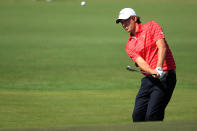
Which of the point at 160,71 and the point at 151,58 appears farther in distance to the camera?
the point at 151,58

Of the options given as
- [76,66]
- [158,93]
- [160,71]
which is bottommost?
[76,66]

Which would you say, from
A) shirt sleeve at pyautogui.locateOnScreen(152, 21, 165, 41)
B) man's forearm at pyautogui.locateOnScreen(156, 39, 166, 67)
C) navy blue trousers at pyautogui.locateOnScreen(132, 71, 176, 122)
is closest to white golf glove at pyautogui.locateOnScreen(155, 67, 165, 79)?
man's forearm at pyautogui.locateOnScreen(156, 39, 166, 67)

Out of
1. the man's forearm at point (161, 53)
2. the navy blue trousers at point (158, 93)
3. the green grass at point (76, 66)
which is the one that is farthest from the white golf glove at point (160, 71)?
the green grass at point (76, 66)

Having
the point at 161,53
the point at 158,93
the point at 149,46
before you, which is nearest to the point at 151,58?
the point at 149,46

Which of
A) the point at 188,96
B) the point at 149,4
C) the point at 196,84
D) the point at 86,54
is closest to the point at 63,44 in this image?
the point at 86,54

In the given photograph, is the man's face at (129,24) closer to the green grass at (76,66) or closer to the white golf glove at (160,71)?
the white golf glove at (160,71)

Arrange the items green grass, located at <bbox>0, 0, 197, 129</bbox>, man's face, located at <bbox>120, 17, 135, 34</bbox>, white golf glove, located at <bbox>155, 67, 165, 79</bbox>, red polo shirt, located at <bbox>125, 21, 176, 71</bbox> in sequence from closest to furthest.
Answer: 1. white golf glove, located at <bbox>155, 67, 165, 79</bbox>
2. red polo shirt, located at <bbox>125, 21, 176, 71</bbox>
3. man's face, located at <bbox>120, 17, 135, 34</bbox>
4. green grass, located at <bbox>0, 0, 197, 129</bbox>

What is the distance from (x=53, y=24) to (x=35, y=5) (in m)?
8.87

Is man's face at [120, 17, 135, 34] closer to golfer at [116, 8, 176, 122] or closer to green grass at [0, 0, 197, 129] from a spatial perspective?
golfer at [116, 8, 176, 122]

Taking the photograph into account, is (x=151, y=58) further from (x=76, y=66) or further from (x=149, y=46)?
(x=76, y=66)

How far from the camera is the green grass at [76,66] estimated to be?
9.35m

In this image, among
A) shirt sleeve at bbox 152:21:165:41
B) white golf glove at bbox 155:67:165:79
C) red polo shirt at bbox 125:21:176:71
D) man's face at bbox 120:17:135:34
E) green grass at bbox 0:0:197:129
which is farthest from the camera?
green grass at bbox 0:0:197:129

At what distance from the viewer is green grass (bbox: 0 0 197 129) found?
30.7ft

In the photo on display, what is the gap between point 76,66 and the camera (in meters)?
17.0
